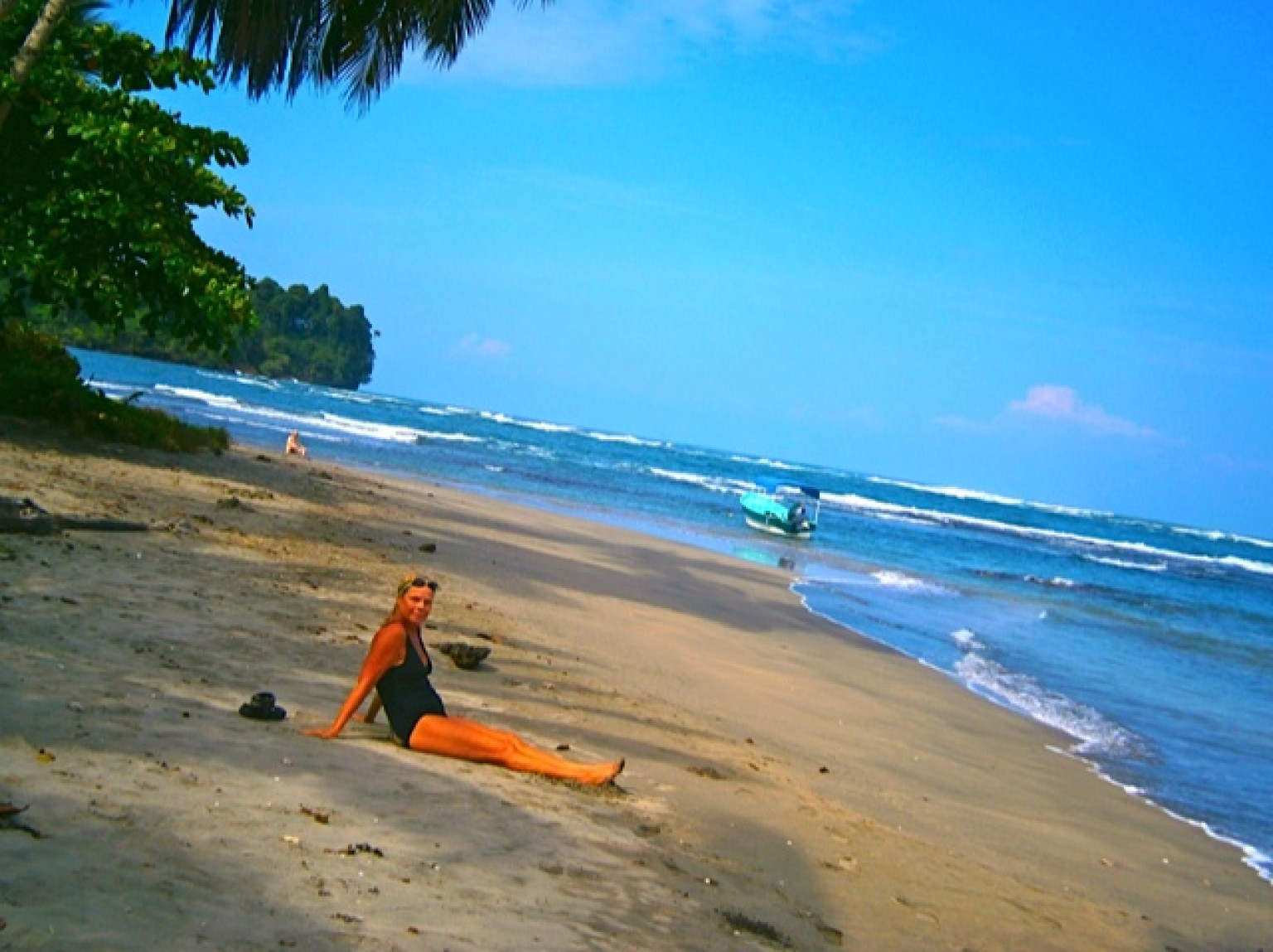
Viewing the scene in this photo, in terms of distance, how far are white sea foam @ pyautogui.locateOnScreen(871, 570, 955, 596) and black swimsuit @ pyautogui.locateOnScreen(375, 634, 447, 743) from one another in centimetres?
1970

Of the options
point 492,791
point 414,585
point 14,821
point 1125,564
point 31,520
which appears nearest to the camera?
point 14,821

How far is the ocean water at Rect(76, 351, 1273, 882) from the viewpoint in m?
12.7

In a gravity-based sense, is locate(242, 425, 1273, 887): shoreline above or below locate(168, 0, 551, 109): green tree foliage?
below

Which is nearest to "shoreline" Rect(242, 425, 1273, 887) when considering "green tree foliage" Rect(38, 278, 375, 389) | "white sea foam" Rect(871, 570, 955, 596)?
"white sea foam" Rect(871, 570, 955, 596)

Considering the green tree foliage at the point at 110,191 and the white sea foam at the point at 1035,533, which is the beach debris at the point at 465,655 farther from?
the white sea foam at the point at 1035,533

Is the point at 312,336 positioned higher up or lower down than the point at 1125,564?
higher up

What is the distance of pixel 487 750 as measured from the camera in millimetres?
6250

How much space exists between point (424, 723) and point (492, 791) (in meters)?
0.64

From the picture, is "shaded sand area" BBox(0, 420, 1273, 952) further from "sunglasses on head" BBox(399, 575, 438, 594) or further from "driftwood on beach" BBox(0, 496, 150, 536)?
"sunglasses on head" BBox(399, 575, 438, 594)

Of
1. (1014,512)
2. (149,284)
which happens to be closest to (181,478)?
(149,284)

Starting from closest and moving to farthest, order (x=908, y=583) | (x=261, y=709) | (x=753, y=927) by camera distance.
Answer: (x=753, y=927) < (x=261, y=709) < (x=908, y=583)

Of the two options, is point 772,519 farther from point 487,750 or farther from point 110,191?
point 487,750

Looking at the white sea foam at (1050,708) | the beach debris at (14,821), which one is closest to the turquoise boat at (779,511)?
the white sea foam at (1050,708)

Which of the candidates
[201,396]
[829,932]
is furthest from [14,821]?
[201,396]
